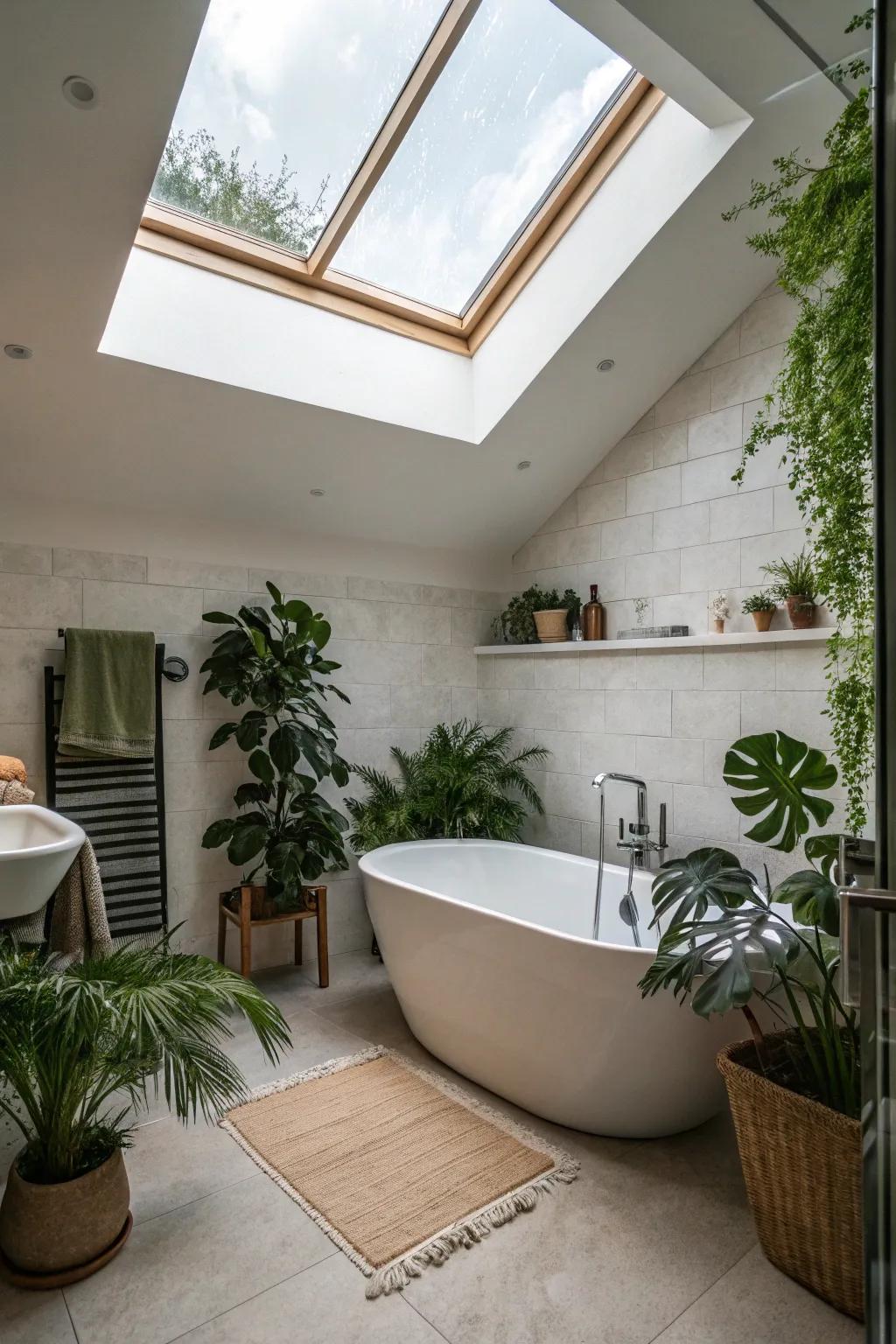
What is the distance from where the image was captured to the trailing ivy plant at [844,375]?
1652 millimetres

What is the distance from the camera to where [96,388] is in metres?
3.00

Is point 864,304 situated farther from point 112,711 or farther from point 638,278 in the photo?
point 112,711

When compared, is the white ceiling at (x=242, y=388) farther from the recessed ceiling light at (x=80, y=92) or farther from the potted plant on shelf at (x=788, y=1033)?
the potted plant on shelf at (x=788, y=1033)

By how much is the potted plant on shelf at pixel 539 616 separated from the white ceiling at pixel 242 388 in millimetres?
414

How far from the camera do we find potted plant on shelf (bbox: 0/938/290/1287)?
1.81 m

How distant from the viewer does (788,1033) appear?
2127mm

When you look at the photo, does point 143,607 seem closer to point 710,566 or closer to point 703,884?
point 710,566

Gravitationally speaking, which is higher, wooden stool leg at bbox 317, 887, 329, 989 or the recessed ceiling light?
the recessed ceiling light

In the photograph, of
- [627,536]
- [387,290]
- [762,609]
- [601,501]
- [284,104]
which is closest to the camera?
[284,104]

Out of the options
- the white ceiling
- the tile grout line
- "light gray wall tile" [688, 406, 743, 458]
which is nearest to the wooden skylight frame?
the white ceiling

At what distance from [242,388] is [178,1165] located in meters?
2.69

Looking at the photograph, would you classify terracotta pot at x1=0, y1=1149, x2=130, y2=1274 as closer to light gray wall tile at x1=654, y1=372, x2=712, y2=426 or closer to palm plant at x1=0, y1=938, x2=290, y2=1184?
palm plant at x1=0, y1=938, x2=290, y2=1184

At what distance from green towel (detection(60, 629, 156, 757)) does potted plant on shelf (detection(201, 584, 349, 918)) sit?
0.92 feet

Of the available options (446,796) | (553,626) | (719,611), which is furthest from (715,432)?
(446,796)
